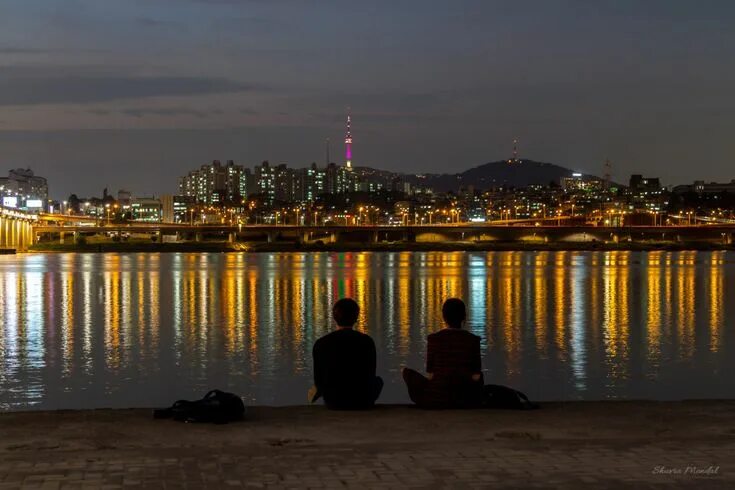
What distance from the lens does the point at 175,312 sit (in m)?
38.5

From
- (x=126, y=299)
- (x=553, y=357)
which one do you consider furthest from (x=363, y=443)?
(x=126, y=299)

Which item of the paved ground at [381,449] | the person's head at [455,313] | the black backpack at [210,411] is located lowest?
the paved ground at [381,449]

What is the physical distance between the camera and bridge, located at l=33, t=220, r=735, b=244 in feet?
527

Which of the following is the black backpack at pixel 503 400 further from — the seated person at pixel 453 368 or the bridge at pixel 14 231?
the bridge at pixel 14 231

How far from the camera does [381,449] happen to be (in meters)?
9.27

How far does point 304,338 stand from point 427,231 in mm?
147737

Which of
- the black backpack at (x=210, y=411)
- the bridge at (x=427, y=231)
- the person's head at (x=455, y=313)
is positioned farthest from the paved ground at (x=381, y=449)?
the bridge at (x=427, y=231)

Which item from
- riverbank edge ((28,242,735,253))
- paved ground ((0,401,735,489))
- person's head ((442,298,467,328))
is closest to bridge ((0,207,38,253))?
riverbank edge ((28,242,735,253))

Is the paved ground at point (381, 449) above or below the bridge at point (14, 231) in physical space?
below

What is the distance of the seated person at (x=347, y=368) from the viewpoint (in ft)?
37.0

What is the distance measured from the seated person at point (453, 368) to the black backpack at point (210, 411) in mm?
1810

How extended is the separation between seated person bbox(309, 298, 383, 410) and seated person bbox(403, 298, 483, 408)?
0.44 metres

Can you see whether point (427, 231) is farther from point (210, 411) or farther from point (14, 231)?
point (210, 411)

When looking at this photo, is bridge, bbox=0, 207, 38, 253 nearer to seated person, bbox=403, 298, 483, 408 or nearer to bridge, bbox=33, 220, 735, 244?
bridge, bbox=33, 220, 735, 244
